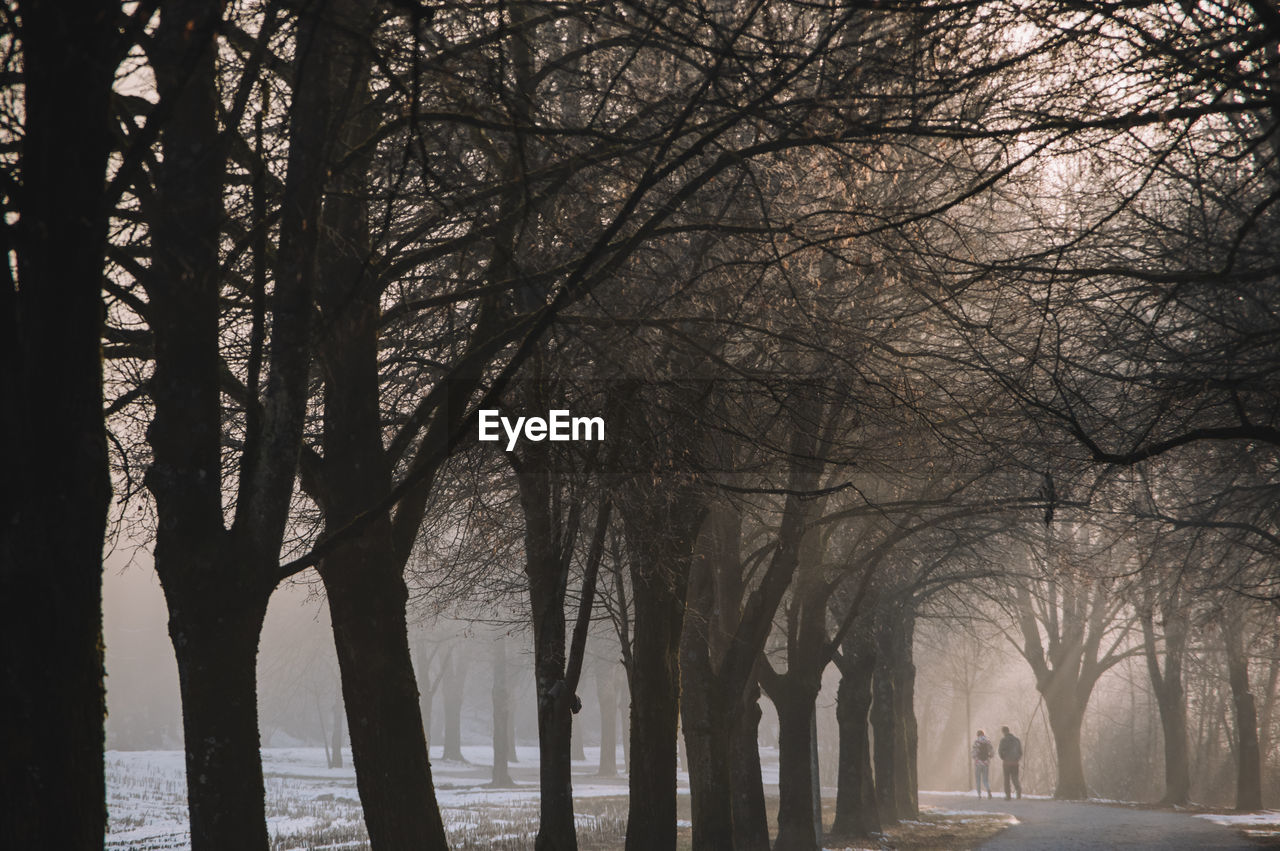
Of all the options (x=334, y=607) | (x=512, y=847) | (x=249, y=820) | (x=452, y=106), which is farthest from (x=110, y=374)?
(x=512, y=847)

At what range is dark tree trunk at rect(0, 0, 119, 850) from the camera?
311 cm

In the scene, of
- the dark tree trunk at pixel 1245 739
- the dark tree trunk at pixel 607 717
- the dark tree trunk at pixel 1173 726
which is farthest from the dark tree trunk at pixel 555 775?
the dark tree trunk at pixel 607 717

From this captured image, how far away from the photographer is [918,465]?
11.0 meters

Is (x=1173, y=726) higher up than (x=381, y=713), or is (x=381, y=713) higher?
(x=381, y=713)

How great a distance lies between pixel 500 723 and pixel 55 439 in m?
44.1

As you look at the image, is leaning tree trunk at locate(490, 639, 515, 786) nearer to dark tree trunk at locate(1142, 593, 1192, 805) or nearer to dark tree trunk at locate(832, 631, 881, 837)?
dark tree trunk at locate(1142, 593, 1192, 805)

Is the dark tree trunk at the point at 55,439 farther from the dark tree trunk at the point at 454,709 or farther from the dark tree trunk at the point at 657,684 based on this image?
the dark tree trunk at the point at 454,709

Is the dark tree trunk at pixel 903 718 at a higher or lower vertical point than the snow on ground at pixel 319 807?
higher

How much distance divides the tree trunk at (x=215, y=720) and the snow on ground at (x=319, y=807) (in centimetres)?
921

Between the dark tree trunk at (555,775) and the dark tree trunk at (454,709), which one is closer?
the dark tree trunk at (555,775)

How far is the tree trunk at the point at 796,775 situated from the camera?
1466cm

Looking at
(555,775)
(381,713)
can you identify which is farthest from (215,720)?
(555,775)

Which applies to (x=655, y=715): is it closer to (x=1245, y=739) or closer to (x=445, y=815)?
(x=445, y=815)

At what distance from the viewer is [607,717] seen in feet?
163
